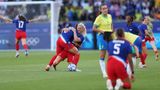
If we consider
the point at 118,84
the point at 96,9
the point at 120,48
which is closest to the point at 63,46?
the point at 120,48

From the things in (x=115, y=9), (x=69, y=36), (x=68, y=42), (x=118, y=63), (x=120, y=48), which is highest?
(x=120, y=48)

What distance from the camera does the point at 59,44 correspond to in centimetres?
2244

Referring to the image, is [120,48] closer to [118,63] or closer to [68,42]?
[118,63]

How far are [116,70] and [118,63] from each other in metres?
0.20

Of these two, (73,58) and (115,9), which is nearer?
(73,58)

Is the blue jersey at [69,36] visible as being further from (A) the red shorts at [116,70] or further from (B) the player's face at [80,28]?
(A) the red shorts at [116,70]

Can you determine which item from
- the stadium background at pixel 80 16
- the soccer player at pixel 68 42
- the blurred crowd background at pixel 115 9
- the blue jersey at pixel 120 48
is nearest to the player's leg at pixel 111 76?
the blue jersey at pixel 120 48

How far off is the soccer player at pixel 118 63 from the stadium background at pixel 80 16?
2466 centimetres

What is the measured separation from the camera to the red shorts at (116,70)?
15289 millimetres

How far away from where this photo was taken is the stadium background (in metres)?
41.2

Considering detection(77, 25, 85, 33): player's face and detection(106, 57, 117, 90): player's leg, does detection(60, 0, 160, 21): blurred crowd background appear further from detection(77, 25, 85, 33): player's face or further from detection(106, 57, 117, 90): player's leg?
detection(106, 57, 117, 90): player's leg

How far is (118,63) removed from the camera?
15359 mm

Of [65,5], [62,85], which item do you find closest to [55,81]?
[62,85]

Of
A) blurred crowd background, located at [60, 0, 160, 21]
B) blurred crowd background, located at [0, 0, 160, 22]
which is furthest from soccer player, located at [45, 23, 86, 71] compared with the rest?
blurred crowd background, located at [60, 0, 160, 21]
